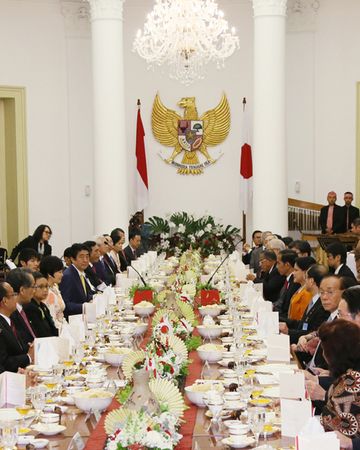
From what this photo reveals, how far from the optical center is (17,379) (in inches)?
182

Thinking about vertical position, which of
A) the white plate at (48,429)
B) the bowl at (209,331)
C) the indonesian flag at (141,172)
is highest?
the indonesian flag at (141,172)

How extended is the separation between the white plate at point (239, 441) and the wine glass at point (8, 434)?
886 mm

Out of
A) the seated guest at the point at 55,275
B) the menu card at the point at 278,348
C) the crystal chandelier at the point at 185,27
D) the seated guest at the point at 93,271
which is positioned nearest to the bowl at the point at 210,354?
the menu card at the point at 278,348

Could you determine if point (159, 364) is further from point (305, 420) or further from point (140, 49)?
point (140, 49)

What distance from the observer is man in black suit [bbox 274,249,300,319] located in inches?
352

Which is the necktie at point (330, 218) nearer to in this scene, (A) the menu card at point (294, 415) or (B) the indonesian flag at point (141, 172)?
(B) the indonesian flag at point (141, 172)

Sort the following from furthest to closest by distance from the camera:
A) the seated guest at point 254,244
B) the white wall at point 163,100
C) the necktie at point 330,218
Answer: the white wall at point 163,100, the necktie at point 330,218, the seated guest at point 254,244

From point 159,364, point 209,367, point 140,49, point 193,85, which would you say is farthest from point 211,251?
point 159,364

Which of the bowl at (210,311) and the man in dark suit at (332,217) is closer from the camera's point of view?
the bowl at (210,311)


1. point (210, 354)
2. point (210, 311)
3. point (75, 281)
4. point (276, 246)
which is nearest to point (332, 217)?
point (276, 246)

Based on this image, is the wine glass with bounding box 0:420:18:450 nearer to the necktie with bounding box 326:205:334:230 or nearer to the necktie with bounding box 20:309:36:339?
the necktie with bounding box 20:309:36:339

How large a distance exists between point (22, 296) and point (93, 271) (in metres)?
3.83

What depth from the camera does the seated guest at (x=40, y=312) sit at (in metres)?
6.98

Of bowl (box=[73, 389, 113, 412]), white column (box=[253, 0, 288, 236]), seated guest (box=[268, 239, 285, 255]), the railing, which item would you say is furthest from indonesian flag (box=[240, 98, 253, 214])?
bowl (box=[73, 389, 113, 412])
